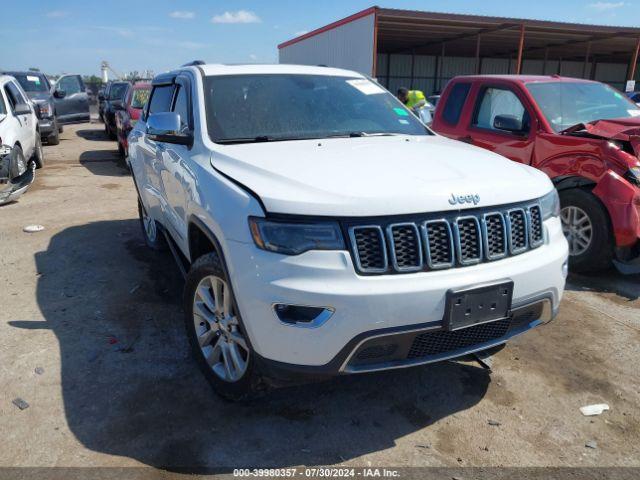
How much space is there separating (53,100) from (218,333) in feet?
46.1

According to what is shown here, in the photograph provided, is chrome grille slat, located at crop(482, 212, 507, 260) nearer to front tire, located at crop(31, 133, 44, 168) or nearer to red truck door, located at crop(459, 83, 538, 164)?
red truck door, located at crop(459, 83, 538, 164)

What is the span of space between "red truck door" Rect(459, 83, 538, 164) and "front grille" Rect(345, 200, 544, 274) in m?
3.04

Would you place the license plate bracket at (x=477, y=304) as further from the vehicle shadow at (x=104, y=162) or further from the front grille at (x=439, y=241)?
the vehicle shadow at (x=104, y=162)

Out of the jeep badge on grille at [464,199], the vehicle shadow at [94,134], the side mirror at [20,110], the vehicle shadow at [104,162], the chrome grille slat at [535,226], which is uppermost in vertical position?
the jeep badge on grille at [464,199]

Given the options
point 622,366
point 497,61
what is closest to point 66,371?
point 622,366

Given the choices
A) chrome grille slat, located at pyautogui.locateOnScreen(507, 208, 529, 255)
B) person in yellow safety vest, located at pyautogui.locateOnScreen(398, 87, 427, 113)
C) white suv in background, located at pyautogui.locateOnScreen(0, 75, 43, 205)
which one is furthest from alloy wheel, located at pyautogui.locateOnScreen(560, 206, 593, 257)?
white suv in background, located at pyautogui.locateOnScreen(0, 75, 43, 205)

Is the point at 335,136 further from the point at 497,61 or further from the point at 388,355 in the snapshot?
the point at 497,61

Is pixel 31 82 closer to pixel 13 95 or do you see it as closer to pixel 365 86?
pixel 13 95

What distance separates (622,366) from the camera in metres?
3.46

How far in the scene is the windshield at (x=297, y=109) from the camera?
340cm

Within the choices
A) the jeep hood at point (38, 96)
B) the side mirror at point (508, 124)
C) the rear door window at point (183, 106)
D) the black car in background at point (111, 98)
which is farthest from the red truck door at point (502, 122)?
the black car in background at point (111, 98)

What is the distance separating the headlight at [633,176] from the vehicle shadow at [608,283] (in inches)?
37.5

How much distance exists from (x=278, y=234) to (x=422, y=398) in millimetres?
1407

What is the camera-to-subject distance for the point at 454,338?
2.52m
